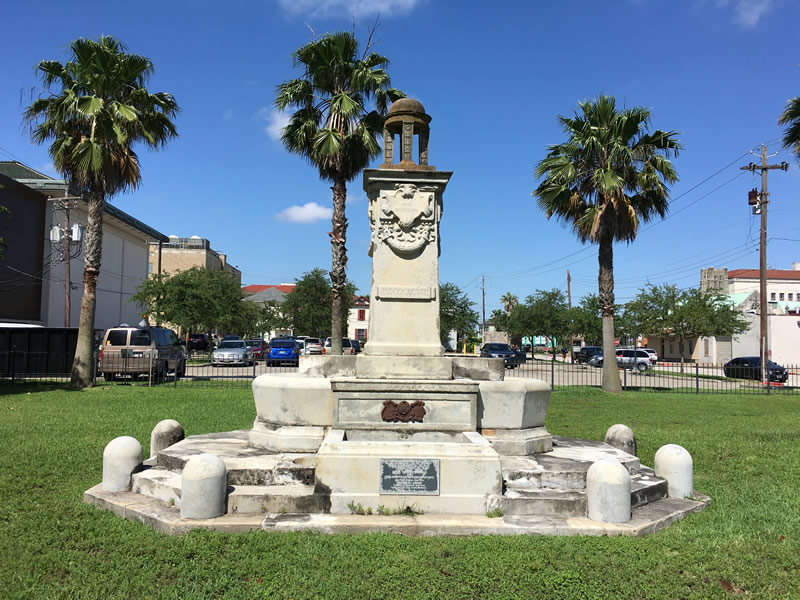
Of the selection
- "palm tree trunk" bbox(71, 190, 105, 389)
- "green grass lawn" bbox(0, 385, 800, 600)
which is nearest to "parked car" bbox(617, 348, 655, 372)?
"palm tree trunk" bbox(71, 190, 105, 389)

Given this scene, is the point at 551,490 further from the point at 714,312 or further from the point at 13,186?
the point at 714,312

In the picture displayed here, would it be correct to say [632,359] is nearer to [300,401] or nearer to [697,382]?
[697,382]

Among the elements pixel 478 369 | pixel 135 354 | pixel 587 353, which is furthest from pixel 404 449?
pixel 587 353

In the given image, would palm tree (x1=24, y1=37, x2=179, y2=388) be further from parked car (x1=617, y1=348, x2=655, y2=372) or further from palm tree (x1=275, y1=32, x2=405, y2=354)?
parked car (x1=617, y1=348, x2=655, y2=372)

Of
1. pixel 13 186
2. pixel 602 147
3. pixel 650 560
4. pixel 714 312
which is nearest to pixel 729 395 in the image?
pixel 602 147

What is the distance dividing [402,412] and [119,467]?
303cm

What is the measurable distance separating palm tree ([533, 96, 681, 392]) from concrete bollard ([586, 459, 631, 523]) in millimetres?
14580

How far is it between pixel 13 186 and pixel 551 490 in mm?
32151

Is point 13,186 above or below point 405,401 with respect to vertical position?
above

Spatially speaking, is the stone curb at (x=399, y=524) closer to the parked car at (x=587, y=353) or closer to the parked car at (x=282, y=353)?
the parked car at (x=282, y=353)

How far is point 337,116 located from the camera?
55.6 feet

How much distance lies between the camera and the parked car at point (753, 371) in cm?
2747

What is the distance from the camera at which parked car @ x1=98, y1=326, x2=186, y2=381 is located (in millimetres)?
20312

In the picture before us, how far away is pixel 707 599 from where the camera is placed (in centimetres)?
380
